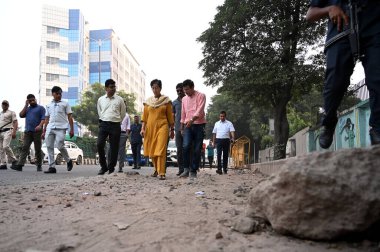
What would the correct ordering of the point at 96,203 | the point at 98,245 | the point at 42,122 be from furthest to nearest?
the point at 42,122
the point at 96,203
the point at 98,245

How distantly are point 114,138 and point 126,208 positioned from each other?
164 inches

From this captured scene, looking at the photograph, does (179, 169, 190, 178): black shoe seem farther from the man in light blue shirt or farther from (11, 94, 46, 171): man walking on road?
(11, 94, 46, 171): man walking on road

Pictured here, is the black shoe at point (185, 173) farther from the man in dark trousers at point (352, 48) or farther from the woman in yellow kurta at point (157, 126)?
the man in dark trousers at point (352, 48)

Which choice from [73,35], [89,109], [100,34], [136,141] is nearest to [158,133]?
[136,141]

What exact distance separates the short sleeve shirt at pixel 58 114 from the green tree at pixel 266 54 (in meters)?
10.6

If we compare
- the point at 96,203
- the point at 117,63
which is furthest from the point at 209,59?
the point at 117,63

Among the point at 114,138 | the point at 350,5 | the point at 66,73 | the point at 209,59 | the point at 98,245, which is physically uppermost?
the point at 66,73

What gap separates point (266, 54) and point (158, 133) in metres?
13.0

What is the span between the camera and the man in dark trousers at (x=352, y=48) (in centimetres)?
259

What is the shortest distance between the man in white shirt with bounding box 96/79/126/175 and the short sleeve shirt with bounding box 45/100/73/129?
122 cm

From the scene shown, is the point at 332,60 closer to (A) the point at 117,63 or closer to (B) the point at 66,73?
(B) the point at 66,73

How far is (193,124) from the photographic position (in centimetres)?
650

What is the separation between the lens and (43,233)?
2.41m

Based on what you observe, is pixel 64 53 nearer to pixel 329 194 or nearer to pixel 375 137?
pixel 375 137
